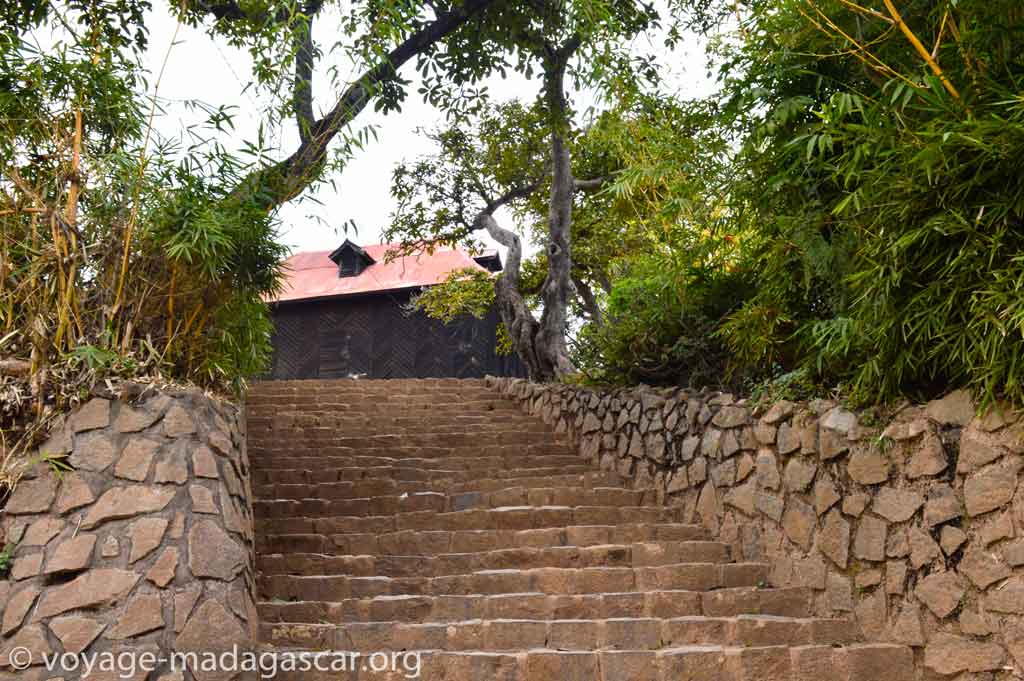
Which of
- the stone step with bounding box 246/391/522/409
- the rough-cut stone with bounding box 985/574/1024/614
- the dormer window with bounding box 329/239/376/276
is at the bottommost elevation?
the rough-cut stone with bounding box 985/574/1024/614

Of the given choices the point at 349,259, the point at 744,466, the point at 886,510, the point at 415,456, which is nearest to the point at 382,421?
the point at 415,456

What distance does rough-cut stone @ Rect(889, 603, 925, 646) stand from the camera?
401cm

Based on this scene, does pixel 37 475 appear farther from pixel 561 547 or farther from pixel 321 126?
pixel 321 126

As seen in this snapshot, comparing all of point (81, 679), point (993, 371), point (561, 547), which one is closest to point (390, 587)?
point (561, 547)

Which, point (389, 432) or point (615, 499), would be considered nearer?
point (615, 499)

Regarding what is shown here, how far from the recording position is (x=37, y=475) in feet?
12.5

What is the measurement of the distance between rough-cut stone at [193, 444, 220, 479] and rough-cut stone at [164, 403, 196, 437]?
0.32 feet

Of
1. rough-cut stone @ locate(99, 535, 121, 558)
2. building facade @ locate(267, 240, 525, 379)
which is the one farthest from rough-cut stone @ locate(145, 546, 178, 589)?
building facade @ locate(267, 240, 525, 379)

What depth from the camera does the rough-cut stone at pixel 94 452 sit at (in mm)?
3816

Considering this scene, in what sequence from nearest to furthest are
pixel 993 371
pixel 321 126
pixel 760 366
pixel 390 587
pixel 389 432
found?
pixel 993 371, pixel 390 587, pixel 760 366, pixel 321 126, pixel 389 432

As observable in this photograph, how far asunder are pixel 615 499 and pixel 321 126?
345 cm

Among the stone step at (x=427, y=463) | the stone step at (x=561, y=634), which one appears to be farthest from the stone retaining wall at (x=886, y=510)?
the stone step at (x=427, y=463)

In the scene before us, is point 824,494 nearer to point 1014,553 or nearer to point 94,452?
point 1014,553

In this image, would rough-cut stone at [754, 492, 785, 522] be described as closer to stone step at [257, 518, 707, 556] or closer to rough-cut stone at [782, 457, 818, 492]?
rough-cut stone at [782, 457, 818, 492]
